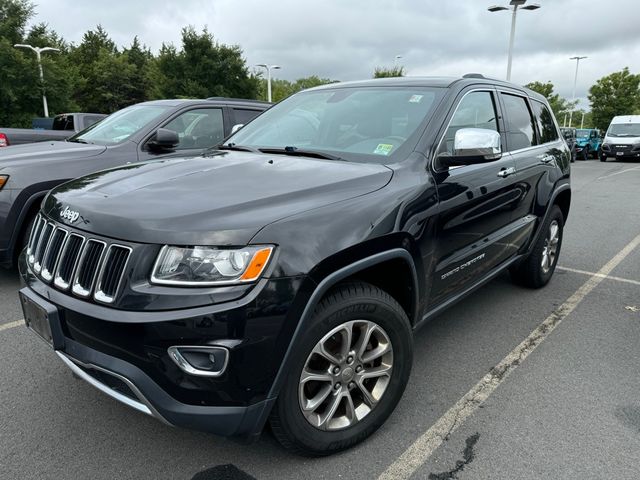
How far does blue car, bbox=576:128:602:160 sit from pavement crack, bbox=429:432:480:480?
2846 cm

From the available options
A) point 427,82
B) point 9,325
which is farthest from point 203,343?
point 9,325

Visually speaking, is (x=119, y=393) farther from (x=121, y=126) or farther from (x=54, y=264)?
(x=121, y=126)

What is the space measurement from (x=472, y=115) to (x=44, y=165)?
12.0 ft

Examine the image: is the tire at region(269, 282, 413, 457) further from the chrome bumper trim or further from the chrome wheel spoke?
the chrome bumper trim

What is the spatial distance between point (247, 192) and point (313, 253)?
1.47ft

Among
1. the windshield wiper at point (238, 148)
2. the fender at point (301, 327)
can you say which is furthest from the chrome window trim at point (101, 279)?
the windshield wiper at point (238, 148)

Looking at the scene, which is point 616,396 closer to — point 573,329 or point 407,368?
point 573,329

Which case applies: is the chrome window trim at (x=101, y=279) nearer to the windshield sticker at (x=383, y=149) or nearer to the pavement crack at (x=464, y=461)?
the windshield sticker at (x=383, y=149)

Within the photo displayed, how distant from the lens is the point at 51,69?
2697cm

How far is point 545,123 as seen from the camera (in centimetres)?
463

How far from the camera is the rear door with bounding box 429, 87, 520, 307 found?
2.82 metres

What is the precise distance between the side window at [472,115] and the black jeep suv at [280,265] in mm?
21

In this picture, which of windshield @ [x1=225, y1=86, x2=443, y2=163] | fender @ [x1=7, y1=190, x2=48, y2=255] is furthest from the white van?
fender @ [x1=7, y1=190, x2=48, y2=255]

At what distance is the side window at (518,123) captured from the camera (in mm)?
3848
